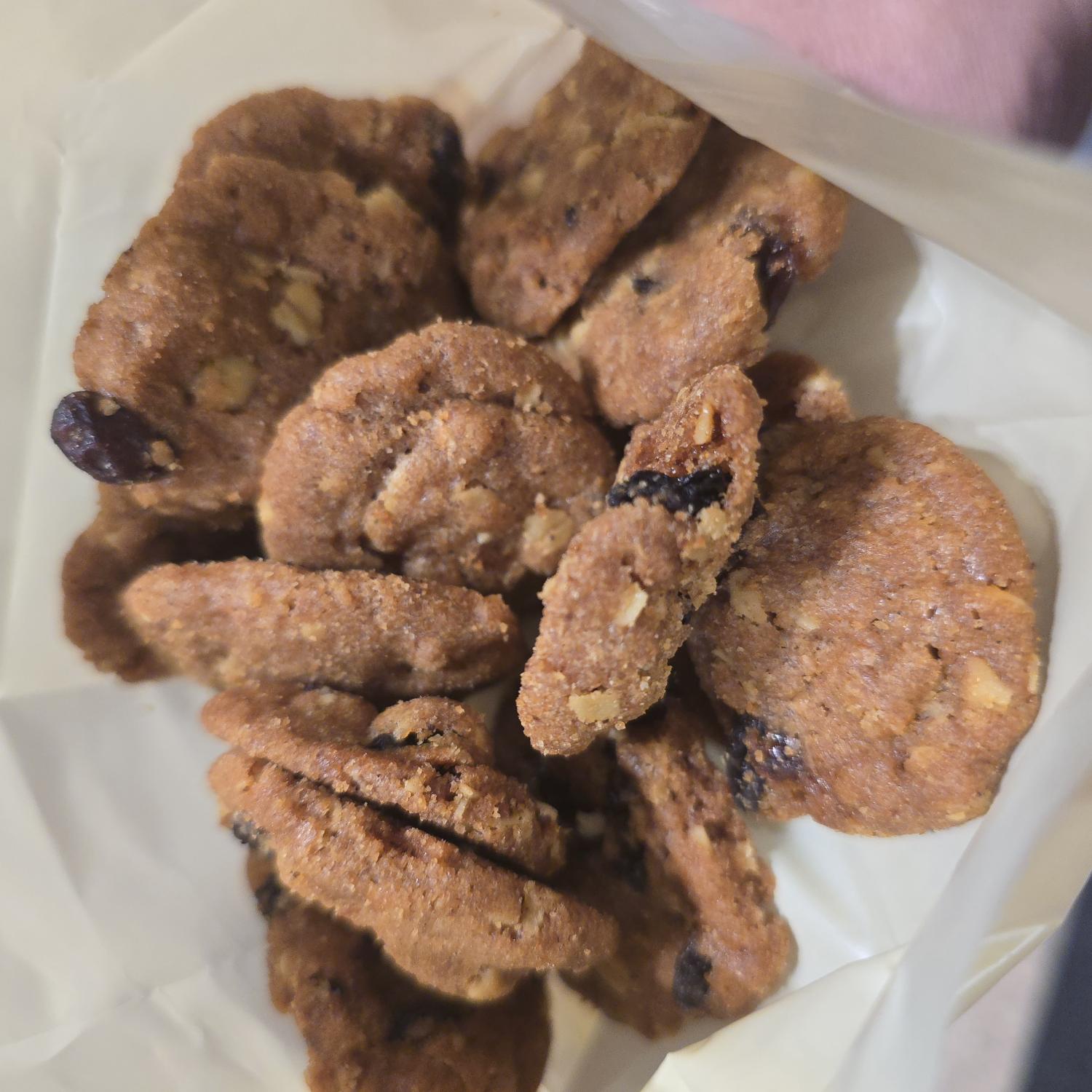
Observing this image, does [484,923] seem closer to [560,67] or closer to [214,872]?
[214,872]

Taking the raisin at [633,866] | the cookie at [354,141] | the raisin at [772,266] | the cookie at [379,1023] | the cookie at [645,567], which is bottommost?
the cookie at [379,1023]

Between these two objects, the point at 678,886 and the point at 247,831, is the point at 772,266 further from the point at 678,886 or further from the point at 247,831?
the point at 247,831

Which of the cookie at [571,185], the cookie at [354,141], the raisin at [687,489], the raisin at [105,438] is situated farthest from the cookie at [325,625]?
the cookie at [354,141]

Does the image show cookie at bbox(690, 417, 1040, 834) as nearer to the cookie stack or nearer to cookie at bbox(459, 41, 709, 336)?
the cookie stack

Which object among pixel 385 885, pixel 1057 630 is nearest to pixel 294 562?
pixel 385 885

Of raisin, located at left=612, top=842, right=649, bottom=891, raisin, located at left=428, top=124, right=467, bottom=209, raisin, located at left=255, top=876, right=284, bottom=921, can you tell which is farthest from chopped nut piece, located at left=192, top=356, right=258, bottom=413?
raisin, located at left=612, top=842, right=649, bottom=891

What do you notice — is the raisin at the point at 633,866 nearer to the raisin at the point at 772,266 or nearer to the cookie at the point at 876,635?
the cookie at the point at 876,635

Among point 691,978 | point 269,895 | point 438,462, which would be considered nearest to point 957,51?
point 438,462

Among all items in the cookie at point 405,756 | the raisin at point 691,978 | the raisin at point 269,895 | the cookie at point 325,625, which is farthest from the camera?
the raisin at point 269,895
